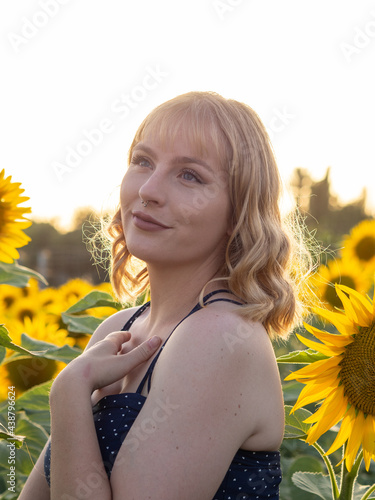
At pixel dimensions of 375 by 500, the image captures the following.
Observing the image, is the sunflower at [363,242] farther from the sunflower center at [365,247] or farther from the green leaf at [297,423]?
the green leaf at [297,423]

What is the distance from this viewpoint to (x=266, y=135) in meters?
1.56

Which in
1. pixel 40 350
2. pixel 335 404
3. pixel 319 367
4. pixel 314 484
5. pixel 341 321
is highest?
pixel 341 321

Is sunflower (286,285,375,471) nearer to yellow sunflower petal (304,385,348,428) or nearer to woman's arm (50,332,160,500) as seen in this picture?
yellow sunflower petal (304,385,348,428)

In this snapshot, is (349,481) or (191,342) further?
(349,481)

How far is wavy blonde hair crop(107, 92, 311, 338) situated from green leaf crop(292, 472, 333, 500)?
1.33 ft

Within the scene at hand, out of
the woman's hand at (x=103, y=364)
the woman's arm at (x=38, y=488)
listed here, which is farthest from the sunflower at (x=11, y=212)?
the woman's hand at (x=103, y=364)

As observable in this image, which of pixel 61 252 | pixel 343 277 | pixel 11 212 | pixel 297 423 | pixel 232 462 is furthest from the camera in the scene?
pixel 61 252

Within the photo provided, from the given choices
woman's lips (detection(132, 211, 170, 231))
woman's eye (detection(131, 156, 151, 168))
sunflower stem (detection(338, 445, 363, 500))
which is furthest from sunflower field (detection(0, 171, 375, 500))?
woman's eye (detection(131, 156, 151, 168))

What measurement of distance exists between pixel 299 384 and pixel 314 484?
0.92ft

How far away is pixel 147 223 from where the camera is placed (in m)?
1.42

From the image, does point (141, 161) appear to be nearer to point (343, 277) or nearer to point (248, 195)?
point (248, 195)

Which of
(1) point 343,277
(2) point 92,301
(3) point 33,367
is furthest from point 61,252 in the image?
(2) point 92,301

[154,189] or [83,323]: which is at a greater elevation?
[154,189]

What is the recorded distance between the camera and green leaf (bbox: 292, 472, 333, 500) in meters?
1.60
